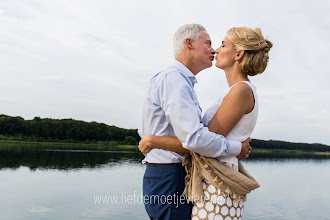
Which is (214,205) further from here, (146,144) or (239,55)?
(239,55)

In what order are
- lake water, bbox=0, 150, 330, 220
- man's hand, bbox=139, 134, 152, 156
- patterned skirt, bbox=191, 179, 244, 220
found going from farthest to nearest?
1. lake water, bbox=0, 150, 330, 220
2. man's hand, bbox=139, 134, 152, 156
3. patterned skirt, bbox=191, 179, 244, 220

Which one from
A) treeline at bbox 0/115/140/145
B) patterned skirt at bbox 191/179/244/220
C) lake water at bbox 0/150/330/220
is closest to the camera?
patterned skirt at bbox 191/179/244/220

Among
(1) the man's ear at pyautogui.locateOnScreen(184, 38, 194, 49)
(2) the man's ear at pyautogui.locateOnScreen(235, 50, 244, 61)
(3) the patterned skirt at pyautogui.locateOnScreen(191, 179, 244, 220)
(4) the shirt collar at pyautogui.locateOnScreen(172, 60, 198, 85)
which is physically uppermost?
(1) the man's ear at pyautogui.locateOnScreen(184, 38, 194, 49)

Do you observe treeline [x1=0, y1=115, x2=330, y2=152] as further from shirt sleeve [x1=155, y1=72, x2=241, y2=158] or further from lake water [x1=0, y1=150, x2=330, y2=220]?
shirt sleeve [x1=155, y1=72, x2=241, y2=158]

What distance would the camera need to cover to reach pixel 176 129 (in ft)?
6.70

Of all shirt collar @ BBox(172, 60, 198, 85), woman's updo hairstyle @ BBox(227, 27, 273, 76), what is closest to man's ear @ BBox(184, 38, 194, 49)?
shirt collar @ BBox(172, 60, 198, 85)

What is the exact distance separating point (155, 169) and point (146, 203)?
0.80 ft

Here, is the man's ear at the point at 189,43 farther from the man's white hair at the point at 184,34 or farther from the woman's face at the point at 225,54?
the woman's face at the point at 225,54

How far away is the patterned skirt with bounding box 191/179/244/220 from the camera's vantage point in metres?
2.11

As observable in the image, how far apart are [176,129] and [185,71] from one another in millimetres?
459

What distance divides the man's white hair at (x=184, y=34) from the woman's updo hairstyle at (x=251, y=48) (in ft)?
0.76

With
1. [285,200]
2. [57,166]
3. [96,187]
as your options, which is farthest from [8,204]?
[285,200]

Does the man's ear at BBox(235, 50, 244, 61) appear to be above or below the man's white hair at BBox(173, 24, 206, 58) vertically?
below

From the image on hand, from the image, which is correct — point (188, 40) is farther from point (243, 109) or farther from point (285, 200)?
point (285, 200)
